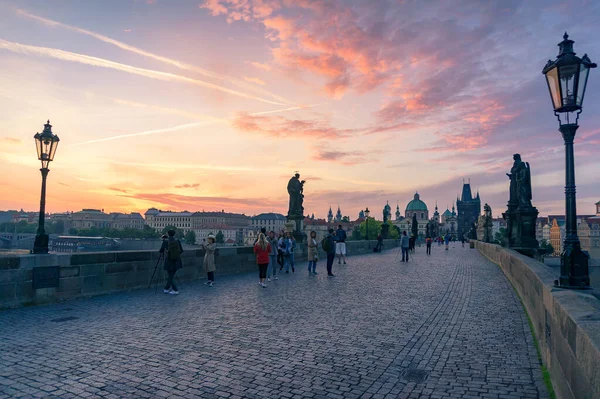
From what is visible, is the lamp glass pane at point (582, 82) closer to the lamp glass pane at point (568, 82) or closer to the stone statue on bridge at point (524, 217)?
the lamp glass pane at point (568, 82)

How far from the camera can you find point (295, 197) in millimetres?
25609

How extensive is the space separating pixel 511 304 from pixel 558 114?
16.4 feet

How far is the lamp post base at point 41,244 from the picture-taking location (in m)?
10.4

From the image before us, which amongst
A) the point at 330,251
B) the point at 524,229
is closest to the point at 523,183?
the point at 524,229

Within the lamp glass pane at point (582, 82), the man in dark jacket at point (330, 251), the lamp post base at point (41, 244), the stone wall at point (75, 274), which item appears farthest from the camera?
the man in dark jacket at point (330, 251)

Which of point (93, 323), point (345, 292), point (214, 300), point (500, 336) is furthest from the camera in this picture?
point (345, 292)

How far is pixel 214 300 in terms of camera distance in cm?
1033

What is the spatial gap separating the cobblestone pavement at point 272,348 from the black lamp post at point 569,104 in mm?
1435

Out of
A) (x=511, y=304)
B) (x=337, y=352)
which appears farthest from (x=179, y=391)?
(x=511, y=304)

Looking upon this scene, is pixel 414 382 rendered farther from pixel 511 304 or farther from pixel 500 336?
pixel 511 304

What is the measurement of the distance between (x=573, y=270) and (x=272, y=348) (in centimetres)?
418

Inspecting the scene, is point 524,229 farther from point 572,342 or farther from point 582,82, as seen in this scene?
point 572,342

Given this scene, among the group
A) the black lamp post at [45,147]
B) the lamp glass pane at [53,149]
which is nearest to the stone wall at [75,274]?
the black lamp post at [45,147]

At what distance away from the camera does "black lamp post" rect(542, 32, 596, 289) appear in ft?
18.8
